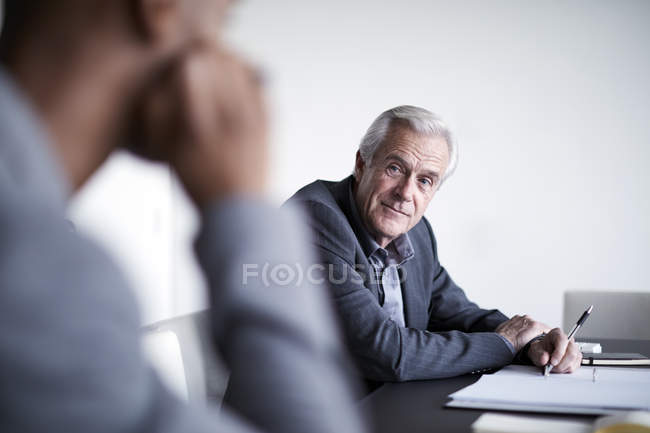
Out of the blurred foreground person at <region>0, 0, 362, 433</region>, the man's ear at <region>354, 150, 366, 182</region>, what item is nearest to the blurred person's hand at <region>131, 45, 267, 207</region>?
the blurred foreground person at <region>0, 0, 362, 433</region>

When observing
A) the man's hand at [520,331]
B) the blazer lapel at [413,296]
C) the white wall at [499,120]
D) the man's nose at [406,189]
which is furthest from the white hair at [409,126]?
the white wall at [499,120]

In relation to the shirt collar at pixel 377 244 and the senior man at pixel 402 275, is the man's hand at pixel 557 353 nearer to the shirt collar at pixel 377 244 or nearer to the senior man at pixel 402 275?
the senior man at pixel 402 275

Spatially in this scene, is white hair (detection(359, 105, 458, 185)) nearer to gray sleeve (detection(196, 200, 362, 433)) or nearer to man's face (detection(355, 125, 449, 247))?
man's face (detection(355, 125, 449, 247))

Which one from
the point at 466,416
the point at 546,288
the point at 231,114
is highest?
the point at 231,114

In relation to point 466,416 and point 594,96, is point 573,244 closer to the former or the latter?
point 594,96

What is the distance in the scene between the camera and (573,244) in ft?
15.5

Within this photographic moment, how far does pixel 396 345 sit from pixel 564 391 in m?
0.40

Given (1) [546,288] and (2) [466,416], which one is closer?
(2) [466,416]

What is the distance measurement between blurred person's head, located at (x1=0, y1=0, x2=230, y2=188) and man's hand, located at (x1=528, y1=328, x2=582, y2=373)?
4.48ft

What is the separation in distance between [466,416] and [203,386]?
0.82 metres

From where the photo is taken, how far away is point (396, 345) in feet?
5.08

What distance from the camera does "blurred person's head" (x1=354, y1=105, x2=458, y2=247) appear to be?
2.03m

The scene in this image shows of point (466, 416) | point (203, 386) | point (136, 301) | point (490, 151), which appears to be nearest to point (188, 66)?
point (136, 301)

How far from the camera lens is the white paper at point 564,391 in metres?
1.14
